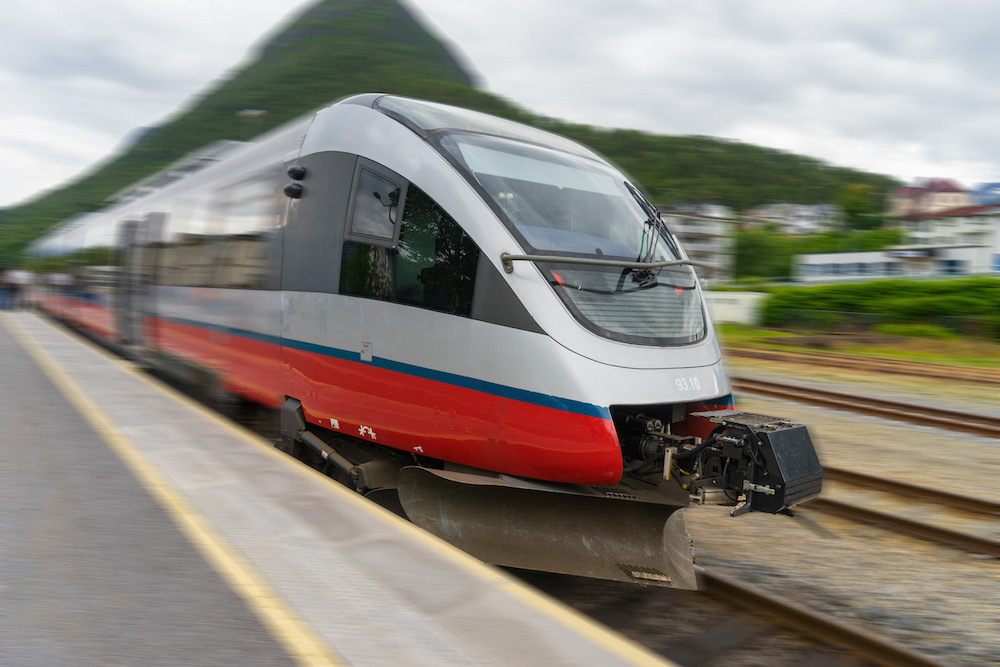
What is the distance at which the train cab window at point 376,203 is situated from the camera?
5.33 metres

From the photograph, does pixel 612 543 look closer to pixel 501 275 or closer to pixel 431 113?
pixel 501 275

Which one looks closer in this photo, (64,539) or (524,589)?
(524,589)

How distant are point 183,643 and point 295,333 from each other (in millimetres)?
3838

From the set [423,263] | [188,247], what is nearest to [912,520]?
[423,263]

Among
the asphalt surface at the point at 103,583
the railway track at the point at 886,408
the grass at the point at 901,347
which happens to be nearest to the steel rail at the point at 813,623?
the asphalt surface at the point at 103,583

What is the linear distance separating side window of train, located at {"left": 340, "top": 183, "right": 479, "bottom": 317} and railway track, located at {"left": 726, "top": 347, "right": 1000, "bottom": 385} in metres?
18.1

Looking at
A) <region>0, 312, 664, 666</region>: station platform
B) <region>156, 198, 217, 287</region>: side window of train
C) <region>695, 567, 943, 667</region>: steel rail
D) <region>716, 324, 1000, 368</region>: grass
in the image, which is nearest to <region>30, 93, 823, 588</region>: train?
<region>695, 567, 943, 667</region>: steel rail

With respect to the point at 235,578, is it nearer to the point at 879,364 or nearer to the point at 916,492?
the point at 916,492

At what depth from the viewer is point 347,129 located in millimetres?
5973

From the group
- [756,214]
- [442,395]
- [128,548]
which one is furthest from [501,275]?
[756,214]

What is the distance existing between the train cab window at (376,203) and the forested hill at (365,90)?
2101 inches

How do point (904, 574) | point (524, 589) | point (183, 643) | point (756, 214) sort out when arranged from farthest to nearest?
point (756, 214) < point (904, 574) < point (524, 589) < point (183, 643)

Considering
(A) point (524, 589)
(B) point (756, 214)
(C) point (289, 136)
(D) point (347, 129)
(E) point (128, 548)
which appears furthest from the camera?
(B) point (756, 214)

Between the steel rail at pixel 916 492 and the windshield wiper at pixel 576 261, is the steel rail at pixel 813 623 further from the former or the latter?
the steel rail at pixel 916 492
